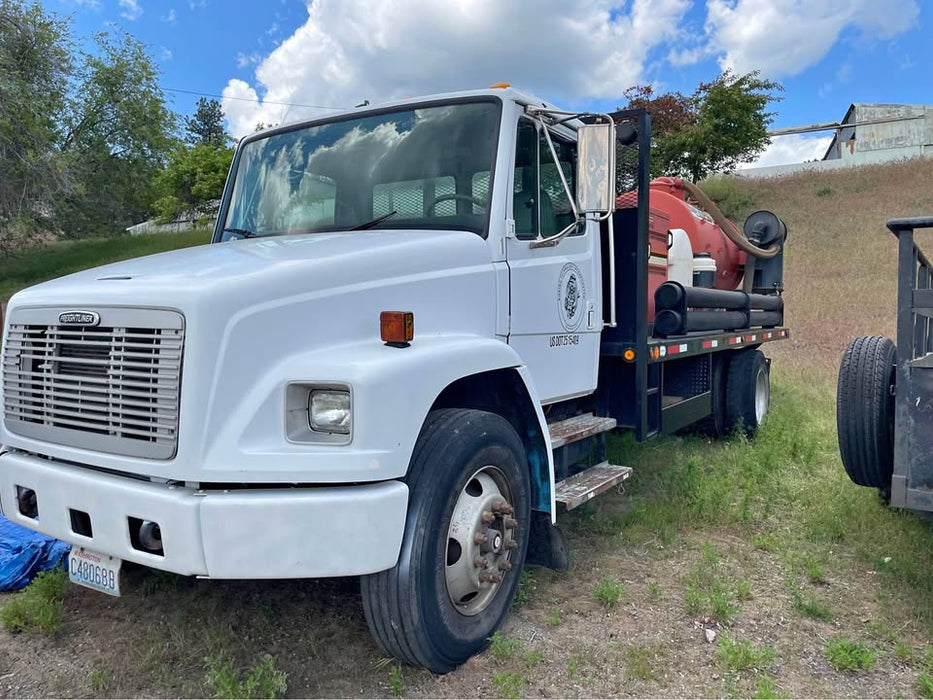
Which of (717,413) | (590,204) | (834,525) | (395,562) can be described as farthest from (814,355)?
(395,562)

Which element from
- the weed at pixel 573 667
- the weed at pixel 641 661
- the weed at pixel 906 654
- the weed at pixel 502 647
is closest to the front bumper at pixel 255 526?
the weed at pixel 502 647

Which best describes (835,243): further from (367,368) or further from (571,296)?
(367,368)

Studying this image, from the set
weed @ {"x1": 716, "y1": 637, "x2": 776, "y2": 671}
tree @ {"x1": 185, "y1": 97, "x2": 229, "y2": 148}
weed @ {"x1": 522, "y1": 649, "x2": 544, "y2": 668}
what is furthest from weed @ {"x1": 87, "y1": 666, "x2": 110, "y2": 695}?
tree @ {"x1": 185, "y1": 97, "x2": 229, "y2": 148}

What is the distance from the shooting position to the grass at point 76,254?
1025 inches

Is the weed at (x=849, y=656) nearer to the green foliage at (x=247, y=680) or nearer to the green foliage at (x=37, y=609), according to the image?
the green foliage at (x=247, y=680)

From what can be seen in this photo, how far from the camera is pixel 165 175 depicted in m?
31.9

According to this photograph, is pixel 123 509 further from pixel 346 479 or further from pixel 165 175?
pixel 165 175

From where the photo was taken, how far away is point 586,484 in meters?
3.95

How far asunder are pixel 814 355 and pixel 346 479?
1321cm

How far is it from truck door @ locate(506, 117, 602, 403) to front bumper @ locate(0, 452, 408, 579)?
141 cm

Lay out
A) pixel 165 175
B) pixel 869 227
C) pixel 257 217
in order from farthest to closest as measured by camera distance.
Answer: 1. pixel 165 175
2. pixel 869 227
3. pixel 257 217

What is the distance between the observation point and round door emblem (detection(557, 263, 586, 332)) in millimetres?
3980

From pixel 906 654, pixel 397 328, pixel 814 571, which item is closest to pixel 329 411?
pixel 397 328

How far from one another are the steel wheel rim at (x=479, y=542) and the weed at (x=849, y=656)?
4.73ft
